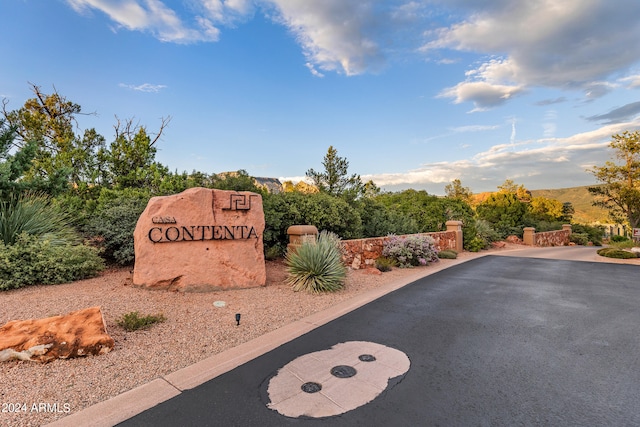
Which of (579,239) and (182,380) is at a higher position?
(182,380)

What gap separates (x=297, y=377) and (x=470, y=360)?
206 cm

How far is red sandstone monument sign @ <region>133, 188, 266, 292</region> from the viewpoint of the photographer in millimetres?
6699

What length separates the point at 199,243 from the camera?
23.2 ft

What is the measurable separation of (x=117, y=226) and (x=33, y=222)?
1.70 meters

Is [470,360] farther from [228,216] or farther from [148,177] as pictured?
[148,177]

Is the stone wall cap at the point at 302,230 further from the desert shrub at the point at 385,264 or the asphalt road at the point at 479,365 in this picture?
the asphalt road at the point at 479,365

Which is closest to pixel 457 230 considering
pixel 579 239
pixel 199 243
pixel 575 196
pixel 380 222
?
pixel 380 222

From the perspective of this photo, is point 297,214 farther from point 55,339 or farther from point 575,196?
point 575,196

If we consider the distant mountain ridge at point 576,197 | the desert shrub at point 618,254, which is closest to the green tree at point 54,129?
the desert shrub at point 618,254

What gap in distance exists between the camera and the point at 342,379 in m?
3.34

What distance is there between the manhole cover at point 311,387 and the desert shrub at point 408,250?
783 cm

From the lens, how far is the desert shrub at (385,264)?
10.2 metres

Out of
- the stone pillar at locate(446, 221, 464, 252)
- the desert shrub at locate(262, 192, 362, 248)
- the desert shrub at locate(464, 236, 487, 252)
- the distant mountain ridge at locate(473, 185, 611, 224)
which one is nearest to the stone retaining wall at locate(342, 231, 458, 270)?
the desert shrub at locate(262, 192, 362, 248)

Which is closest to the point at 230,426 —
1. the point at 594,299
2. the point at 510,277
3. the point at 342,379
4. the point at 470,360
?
the point at 342,379
